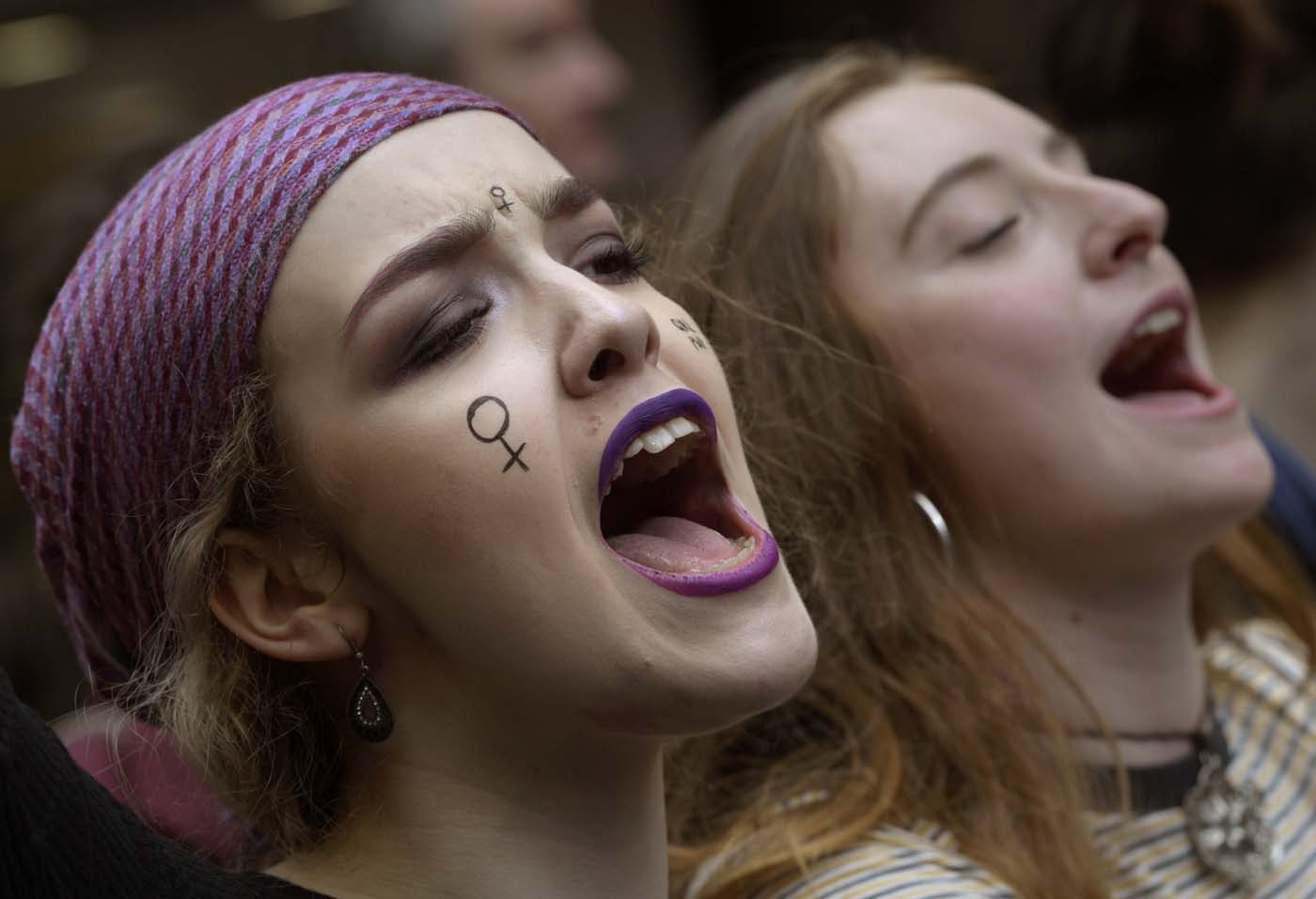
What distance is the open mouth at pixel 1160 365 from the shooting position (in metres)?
2.33

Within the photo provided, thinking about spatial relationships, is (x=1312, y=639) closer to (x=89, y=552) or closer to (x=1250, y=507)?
(x=1250, y=507)

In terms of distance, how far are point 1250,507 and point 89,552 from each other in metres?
1.53

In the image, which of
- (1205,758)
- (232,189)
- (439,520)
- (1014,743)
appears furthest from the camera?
(1205,758)

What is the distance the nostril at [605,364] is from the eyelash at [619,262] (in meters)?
0.17

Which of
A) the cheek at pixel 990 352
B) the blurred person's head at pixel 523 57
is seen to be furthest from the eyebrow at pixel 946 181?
the blurred person's head at pixel 523 57

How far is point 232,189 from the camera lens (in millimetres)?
1657

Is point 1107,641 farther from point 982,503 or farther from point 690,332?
point 690,332

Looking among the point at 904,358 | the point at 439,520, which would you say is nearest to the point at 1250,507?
the point at 904,358

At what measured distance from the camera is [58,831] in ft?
4.48

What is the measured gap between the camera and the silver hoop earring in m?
2.23

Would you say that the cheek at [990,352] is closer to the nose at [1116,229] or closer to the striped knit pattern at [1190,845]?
the nose at [1116,229]

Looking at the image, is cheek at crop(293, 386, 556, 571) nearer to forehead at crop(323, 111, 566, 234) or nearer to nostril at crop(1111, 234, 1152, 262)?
forehead at crop(323, 111, 566, 234)

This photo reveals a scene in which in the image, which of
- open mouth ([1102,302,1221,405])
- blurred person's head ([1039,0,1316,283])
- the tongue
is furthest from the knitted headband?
blurred person's head ([1039,0,1316,283])

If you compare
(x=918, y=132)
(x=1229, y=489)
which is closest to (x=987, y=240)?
(x=918, y=132)
